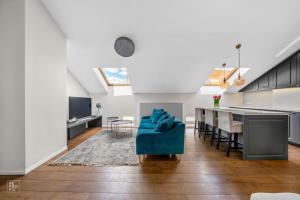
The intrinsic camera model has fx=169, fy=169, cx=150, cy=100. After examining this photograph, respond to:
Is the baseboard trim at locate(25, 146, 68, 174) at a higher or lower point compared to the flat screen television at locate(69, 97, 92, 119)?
lower

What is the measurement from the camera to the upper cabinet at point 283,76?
14.3 ft

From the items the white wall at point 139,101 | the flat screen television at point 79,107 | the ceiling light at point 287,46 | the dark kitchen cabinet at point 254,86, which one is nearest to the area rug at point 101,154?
the flat screen television at point 79,107

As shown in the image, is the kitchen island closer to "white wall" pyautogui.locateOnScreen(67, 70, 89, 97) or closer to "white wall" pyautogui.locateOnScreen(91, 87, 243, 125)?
"white wall" pyautogui.locateOnScreen(91, 87, 243, 125)

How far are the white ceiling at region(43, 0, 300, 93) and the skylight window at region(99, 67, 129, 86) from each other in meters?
0.77

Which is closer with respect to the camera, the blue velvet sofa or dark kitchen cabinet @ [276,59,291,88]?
the blue velvet sofa

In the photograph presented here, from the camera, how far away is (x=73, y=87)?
5805mm

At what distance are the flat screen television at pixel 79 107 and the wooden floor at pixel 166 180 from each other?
237 cm

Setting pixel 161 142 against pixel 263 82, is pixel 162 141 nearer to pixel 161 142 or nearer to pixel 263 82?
pixel 161 142

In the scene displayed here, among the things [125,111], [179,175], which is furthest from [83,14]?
[125,111]

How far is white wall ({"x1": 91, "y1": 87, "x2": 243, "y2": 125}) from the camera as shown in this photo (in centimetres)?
697

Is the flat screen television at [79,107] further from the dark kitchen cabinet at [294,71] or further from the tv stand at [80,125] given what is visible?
the dark kitchen cabinet at [294,71]

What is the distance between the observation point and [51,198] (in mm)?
1968

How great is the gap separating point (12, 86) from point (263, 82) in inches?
259

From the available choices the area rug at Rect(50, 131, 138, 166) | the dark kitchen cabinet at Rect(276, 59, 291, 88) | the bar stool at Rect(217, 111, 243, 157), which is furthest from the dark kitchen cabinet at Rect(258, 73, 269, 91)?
the area rug at Rect(50, 131, 138, 166)
